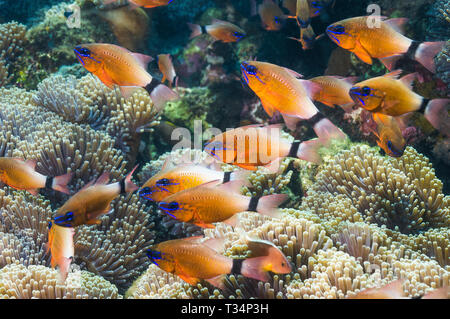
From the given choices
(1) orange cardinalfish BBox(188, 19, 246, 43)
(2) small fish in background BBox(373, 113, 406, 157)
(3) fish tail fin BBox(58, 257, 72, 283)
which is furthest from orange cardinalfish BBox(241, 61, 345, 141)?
(1) orange cardinalfish BBox(188, 19, 246, 43)

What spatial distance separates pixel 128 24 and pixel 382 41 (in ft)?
14.4

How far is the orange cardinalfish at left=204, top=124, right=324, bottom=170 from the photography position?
238 centimetres

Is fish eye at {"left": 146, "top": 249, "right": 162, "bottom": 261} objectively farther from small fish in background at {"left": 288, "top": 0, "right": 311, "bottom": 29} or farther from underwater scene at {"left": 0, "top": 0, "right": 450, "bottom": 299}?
small fish in background at {"left": 288, "top": 0, "right": 311, "bottom": 29}

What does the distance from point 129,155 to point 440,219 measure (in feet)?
11.0

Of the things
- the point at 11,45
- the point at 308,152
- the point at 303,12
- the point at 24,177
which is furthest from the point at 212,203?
the point at 11,45

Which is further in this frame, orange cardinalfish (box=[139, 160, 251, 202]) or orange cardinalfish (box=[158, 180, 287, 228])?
orange cardinalfish (box=[139, 160, 251, 202])

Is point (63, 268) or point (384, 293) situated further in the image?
point (63, 268)

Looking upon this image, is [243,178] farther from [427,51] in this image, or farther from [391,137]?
[427,51]

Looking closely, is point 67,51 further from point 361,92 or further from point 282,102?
point 361,92

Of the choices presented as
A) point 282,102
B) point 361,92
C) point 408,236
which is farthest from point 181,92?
A: point 408,236

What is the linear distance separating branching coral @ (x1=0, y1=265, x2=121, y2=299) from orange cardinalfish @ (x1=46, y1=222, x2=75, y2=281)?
7 centimetres

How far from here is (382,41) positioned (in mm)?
2686

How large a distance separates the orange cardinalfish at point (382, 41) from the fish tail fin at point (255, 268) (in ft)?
6.56

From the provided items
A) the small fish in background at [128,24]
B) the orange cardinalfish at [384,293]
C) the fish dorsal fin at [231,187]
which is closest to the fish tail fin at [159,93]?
the fish dorsal fin at [231,187]
